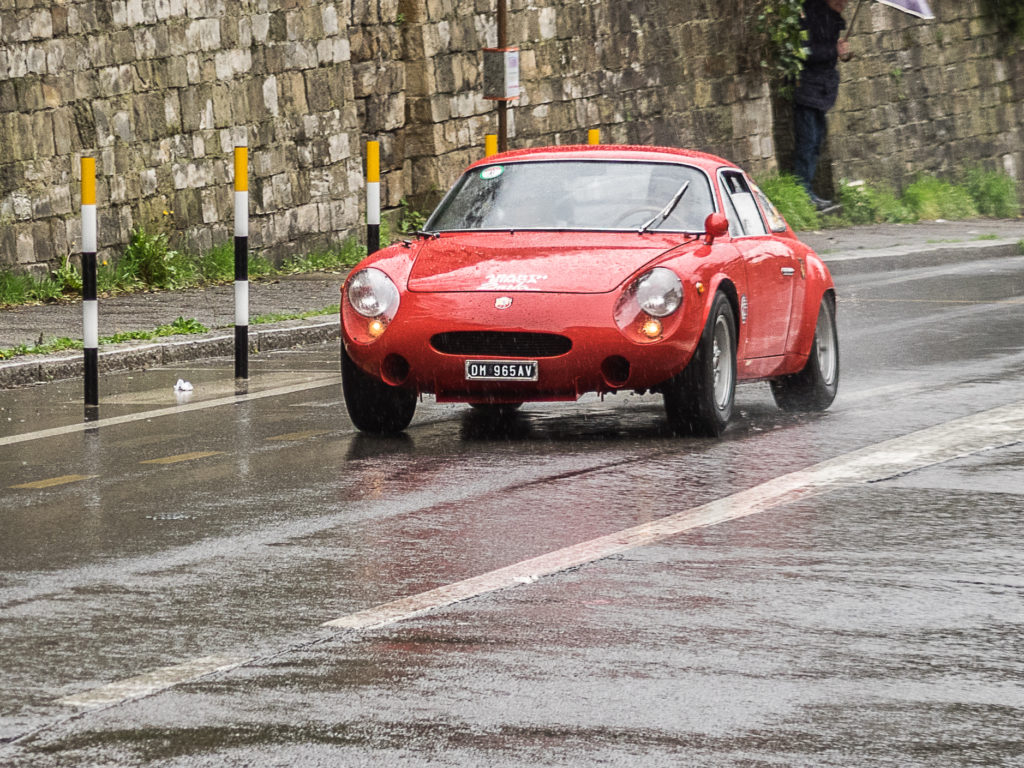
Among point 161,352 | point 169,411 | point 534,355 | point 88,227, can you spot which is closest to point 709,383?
point 534,355

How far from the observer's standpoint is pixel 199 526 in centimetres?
721

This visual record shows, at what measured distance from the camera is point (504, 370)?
30.1 feet

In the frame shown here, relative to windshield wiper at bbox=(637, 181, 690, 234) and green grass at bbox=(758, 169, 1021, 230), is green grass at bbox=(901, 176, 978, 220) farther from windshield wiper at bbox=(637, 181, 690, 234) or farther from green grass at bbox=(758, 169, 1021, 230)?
windshield wiper at bbox=(637, 181, 690, 234)

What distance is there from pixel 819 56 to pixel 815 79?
0.97 feet

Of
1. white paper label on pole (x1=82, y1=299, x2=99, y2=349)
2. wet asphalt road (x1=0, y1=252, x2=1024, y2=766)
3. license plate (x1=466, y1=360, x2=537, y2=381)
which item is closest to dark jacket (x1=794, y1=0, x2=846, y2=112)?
wet asphalt road (x1=0, y1=252, x2=1024, y2=766)

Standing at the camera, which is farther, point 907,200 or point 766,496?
point 907,200

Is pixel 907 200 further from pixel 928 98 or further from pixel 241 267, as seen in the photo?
pixel 241 267

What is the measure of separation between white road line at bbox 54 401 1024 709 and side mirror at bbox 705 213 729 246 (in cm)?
132

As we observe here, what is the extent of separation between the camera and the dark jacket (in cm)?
2608

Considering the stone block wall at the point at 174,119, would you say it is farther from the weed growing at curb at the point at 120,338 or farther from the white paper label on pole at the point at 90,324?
the white paper label on pole at the point at 90,324

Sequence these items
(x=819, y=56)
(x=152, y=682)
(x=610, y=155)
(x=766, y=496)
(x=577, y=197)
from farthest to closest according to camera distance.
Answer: (x=819, y=56) → (x=610, y=155) → (x=577, y=197) → (x=766, y=496) → (x=152, y=682)

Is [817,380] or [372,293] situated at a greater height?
[372,293]

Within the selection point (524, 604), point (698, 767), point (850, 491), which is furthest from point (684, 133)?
point (698, 767)

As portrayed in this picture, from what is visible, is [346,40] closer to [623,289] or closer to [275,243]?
[275,243]
